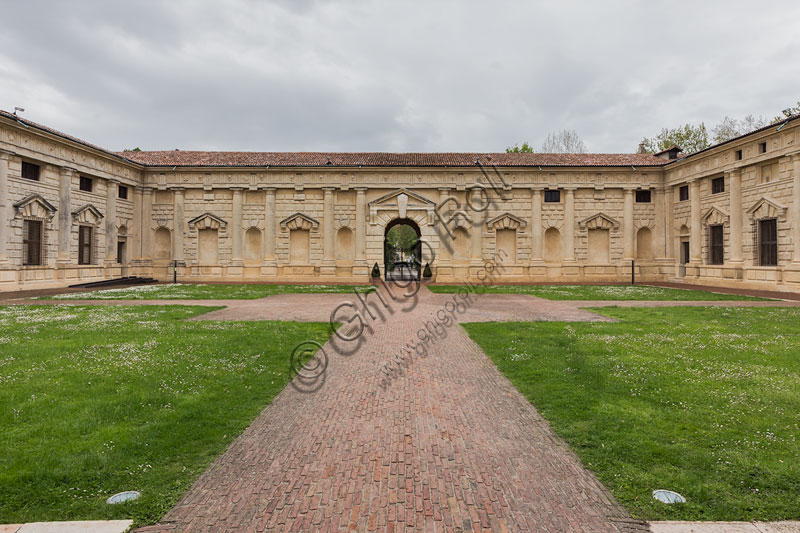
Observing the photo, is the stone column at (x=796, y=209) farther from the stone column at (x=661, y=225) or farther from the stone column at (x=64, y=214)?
the stone column at (x=64, y=214)

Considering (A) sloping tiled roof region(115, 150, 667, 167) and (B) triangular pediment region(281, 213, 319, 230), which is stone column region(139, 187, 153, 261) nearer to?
(A) sloping tiled roof region(115, 150, 667, 167)

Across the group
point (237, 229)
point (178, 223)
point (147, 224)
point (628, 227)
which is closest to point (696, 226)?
point (628, 227)

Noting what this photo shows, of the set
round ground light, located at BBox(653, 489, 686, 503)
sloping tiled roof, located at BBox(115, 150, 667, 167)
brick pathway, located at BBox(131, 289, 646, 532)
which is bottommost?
brick pathway, located at BBox(131, 289, 646, 532)

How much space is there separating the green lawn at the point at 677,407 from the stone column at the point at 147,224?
31.1 meters

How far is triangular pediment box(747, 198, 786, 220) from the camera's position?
22.9 meters

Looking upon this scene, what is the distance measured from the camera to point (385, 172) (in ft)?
107

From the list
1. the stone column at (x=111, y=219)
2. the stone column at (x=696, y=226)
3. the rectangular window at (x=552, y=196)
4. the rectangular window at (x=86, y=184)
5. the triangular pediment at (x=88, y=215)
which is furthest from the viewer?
the rectangular window at (x=552, y=196)

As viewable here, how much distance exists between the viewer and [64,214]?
25.5 m

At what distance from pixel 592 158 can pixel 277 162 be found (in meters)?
25.8

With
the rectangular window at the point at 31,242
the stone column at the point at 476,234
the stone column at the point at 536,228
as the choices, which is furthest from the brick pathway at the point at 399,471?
the stone column at the point at 536,228

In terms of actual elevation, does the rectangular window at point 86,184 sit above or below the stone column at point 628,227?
above

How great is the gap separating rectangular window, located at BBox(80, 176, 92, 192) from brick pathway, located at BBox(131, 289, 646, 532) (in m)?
29.1

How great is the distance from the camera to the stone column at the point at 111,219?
29188 millimetres

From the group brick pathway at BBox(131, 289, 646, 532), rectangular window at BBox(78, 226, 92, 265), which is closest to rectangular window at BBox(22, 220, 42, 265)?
rectangular window at BBox(78, 226, 92, 265)
